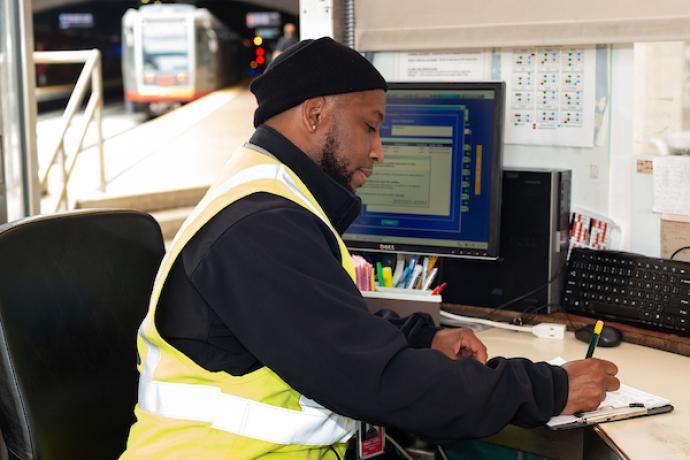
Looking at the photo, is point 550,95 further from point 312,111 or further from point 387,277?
point 312,111

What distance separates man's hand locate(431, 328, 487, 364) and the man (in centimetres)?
20

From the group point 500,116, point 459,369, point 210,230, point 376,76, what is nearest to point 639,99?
point 500,116

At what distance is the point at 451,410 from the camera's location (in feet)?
4.01

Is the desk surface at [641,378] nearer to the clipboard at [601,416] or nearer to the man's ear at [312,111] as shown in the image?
the clipboard at [601,416]

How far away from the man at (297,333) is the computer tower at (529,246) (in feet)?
2.03

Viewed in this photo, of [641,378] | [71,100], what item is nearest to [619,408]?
[641,378]

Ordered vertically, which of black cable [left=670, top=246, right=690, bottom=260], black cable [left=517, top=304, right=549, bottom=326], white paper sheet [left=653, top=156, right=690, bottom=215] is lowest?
black cable [left=517, top=304, right=549, bottom=326]

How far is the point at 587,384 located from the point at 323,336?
510mm

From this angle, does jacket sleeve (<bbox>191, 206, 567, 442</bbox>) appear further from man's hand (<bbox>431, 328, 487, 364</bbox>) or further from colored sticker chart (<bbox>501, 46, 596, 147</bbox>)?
colored sticker chart (<bbox>501, 46, 596, 147</bbox>)

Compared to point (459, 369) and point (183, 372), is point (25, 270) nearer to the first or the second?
point (183, 372)

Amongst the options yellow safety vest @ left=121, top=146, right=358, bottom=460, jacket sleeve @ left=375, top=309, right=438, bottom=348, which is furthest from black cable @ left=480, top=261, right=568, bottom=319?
yellow safety vest @ left=121, top=146, right=358, bottom=460

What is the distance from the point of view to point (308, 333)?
1.16 metres

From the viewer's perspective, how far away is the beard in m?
1.38

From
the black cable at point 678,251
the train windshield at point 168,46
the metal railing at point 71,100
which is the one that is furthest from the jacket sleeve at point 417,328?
the train windshield at point 168,46
